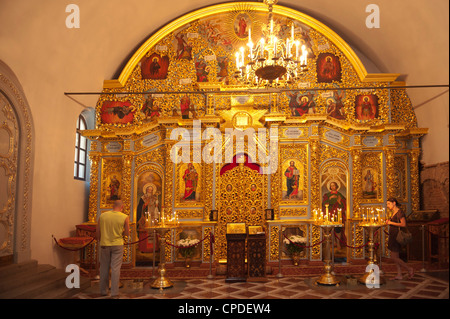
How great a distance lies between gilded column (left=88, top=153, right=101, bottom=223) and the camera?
10133mm

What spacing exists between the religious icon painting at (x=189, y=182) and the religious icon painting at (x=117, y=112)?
2.46m

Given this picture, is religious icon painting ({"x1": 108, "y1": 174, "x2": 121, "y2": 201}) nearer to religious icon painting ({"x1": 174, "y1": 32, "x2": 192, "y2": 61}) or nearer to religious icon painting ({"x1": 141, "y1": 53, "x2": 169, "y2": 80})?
religious icon painting ({"x1": 141, "y1": 53, "x2": 169, "y2": 80})

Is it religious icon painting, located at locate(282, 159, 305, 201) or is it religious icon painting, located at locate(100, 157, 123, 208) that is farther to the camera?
religious icon painting, located at locate(100, 157, 123, 208)

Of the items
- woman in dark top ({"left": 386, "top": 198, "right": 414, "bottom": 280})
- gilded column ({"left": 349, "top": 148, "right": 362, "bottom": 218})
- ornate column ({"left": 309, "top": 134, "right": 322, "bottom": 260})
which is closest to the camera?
woman in dark top ({"left": 386, "top": 198, "right": 414, "bottom": 280})

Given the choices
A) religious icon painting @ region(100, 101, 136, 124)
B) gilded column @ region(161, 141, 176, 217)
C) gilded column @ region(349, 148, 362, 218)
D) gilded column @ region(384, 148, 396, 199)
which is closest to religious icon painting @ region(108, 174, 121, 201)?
gilded column @ region(161, 141, 176, 217)

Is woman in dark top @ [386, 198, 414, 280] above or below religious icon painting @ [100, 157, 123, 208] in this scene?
below

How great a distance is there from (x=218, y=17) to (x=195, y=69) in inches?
71.6

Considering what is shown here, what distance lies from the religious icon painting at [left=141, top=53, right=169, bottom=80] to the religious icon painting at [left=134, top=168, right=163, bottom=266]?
295 cm

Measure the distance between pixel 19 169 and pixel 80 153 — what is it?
3798 millimetres

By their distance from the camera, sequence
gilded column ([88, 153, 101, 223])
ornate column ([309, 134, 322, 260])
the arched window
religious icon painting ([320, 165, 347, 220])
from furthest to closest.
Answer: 1. the arched window
2. gilded column ([88, 153, 101, 223])
3. religious icon painting ([320, 165, 347, 220])
4. ornate column ([309, 134, 322, 260])

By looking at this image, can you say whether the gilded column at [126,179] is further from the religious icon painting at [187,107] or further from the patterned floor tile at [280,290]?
the patterned floor tile at [280,290]

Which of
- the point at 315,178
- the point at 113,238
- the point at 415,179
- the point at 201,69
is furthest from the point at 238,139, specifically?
the point at 415,179

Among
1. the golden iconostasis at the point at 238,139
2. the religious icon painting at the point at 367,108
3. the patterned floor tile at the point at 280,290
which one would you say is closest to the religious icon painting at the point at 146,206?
the golden iconostasis at the point at 238,139

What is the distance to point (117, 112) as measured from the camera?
1084cm
